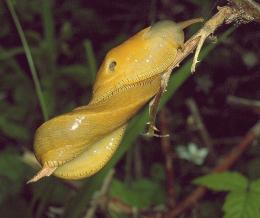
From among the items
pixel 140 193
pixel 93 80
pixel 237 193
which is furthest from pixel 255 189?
pixel 93 80

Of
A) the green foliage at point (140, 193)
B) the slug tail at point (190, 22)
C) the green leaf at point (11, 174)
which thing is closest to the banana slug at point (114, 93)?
the slug tail at point (190, 22)

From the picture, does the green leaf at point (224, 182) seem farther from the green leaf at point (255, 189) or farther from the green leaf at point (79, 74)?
the green leaf at point (79, 74)

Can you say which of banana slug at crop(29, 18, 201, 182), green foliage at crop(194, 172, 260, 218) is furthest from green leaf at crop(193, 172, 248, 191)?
banana slug at crop(29, 18, 201, 182)

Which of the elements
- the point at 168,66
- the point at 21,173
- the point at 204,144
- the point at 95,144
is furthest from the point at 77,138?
the point at 204,144

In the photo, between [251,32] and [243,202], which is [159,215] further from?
[251,32]

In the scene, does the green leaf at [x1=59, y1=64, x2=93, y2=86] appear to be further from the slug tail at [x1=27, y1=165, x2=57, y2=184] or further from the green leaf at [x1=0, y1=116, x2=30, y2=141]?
the slug tail at [x1=27, y1=165, x2=57, y2=184]

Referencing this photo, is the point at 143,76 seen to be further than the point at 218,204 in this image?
No

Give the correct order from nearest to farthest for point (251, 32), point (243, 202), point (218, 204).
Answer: point (243, 202) < point (218, 204) < point (251, 32)
